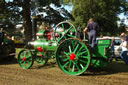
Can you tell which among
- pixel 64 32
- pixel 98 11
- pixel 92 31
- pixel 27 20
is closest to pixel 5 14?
pixel 27 20

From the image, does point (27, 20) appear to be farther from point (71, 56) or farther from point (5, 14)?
point (71, 56)

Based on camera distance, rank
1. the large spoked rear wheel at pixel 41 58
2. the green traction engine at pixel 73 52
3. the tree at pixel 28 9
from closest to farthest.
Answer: the green traction engine at pixel 73 52 < the large spoked rear wheel at pixel 41 58 < the tree at pixel 28 9

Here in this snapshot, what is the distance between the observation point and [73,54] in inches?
185

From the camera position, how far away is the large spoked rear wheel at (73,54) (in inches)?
181

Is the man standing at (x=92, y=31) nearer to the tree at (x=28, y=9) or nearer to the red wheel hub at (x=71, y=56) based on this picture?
the red wheel hub at (x=71, y=56)

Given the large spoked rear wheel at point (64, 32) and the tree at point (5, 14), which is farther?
the tree at point (5, 14)

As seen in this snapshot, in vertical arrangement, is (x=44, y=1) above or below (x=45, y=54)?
above

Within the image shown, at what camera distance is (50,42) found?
581 centimetres

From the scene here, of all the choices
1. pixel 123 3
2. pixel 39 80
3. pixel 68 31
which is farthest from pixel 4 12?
pixel 123 3

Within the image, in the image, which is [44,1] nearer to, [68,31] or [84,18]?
[68,31]

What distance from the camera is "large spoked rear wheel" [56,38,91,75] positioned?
4.60m

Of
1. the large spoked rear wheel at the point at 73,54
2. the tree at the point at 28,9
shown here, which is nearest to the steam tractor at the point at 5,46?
the large spoked rear wheel at the point at 73,54

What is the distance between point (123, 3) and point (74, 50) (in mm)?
24240

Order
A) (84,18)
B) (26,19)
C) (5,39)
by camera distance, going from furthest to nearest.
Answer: (84,18) < (26,19) < (5,39)
